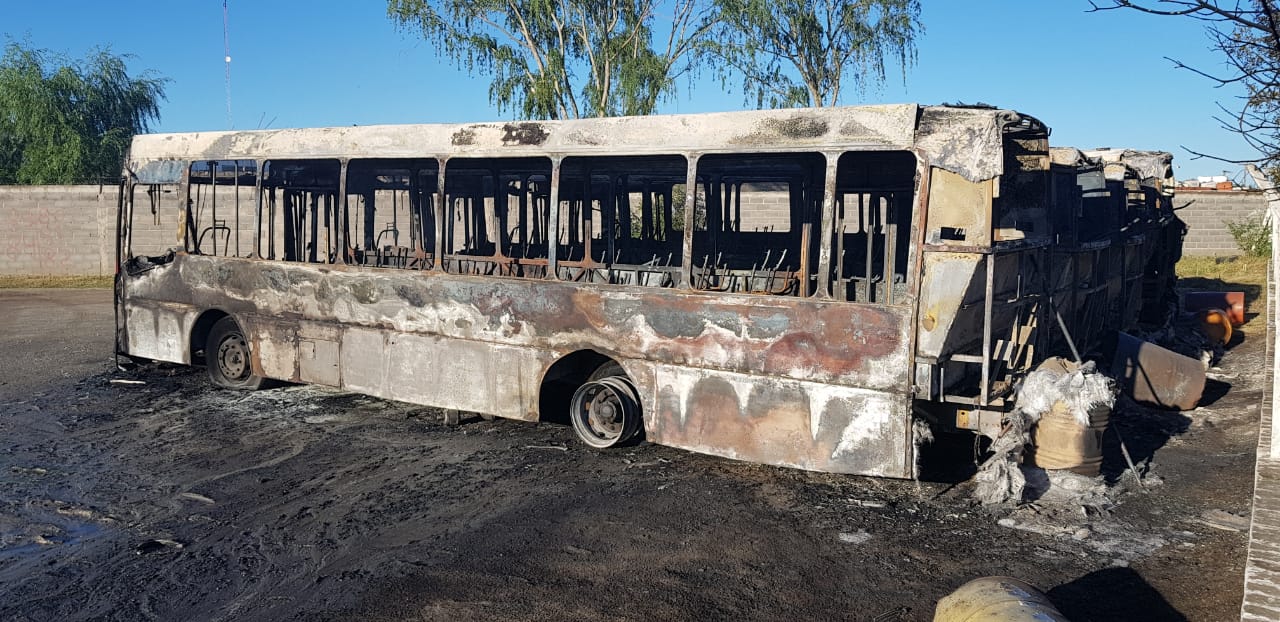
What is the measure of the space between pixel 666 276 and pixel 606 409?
3.77 ft

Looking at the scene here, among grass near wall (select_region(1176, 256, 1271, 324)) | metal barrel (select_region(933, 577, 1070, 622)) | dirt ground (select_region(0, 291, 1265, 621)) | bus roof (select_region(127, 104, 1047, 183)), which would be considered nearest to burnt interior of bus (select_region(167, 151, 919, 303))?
bus roof (select_region(127, 104, 1047, 183))

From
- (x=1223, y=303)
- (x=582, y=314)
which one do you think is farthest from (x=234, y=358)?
(x=1223, y=303)

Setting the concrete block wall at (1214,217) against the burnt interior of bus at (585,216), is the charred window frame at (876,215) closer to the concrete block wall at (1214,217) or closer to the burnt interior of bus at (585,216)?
the burnt interior of bus at (585,216)

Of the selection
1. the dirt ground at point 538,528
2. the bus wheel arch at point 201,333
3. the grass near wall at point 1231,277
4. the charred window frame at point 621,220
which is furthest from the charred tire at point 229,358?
the grass near wall at point 1231,277

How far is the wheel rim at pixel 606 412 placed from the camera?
7.05 m

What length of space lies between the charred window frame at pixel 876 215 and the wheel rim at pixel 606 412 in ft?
5.98

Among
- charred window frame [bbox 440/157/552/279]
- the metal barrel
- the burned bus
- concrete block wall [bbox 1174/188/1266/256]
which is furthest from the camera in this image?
concrete block wall [bbox 1174/188/1266/256]

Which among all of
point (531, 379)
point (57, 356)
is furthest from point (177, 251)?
point (531, 379)

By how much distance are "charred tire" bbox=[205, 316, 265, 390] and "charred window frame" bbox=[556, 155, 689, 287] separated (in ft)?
11.3

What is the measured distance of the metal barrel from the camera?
345 cm

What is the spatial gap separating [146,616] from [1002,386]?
5300 millimetres

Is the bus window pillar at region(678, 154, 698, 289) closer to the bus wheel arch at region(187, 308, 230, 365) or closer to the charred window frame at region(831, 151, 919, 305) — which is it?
the charred window frame at region(831, 151, 919, 305)

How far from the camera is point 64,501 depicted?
6141mm

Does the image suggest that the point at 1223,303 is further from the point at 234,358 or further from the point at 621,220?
the point at 234,358
